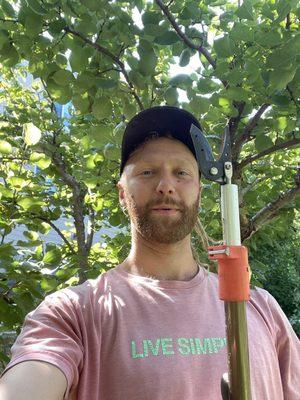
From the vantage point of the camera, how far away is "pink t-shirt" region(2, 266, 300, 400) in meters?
1.24

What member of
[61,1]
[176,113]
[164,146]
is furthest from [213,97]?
[61,1]

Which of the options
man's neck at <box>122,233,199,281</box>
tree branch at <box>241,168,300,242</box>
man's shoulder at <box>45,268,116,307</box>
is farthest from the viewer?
A: tree branch at <box>241,168,300,242</box>

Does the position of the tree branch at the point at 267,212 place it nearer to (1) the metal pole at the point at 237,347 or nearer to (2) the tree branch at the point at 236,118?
(2) the tree branch at the point at 236,118

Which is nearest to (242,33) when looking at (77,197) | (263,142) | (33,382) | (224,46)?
(224,46)

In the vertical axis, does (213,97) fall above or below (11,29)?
below

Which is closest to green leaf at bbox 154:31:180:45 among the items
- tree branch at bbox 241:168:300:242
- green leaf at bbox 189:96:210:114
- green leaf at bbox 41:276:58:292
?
green leaf at bbox 189:96:210:114

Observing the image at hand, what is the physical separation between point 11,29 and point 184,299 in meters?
1.58

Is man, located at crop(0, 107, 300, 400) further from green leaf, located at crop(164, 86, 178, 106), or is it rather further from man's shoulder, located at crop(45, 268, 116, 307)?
green leaf, located at crop(164, 86, 178, 106)

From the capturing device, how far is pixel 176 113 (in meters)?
1.88

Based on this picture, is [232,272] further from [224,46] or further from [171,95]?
[171,95]

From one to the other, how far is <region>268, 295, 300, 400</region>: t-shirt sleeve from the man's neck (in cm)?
33

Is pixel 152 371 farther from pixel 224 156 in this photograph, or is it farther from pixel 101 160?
pixel 101 160

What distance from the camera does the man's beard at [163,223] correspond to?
5.24ft

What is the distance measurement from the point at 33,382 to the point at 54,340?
14 centimetres
